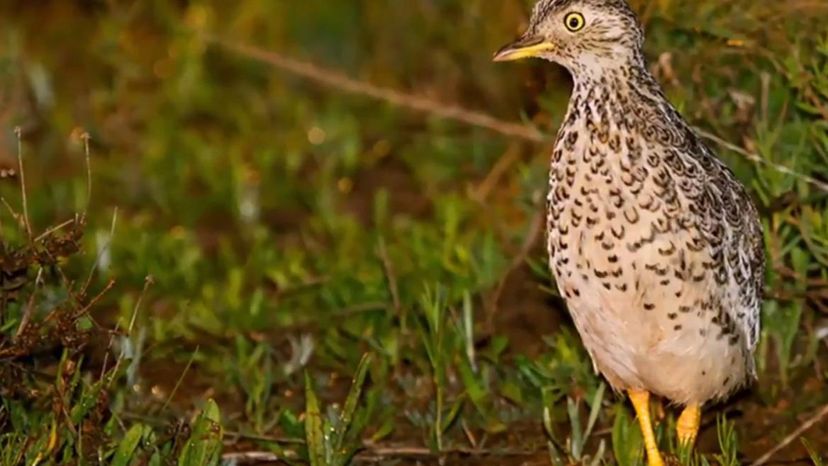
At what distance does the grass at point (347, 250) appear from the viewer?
568 cm

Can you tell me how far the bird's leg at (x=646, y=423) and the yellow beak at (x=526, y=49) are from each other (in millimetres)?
1009

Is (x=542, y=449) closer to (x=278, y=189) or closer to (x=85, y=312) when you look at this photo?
(x=85, y=312)

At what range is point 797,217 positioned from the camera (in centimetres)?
616

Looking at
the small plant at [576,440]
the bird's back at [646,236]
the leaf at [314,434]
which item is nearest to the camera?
the bird's back at [646,236]

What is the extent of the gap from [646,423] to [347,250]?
7.69ft

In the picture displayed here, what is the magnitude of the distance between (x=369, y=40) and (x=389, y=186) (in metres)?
1.53

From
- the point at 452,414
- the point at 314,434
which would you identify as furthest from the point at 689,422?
the point at 314,434

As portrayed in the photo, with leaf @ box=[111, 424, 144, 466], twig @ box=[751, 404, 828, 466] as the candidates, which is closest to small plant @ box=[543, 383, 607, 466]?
twig @ box=[751, 404, 828, 466]

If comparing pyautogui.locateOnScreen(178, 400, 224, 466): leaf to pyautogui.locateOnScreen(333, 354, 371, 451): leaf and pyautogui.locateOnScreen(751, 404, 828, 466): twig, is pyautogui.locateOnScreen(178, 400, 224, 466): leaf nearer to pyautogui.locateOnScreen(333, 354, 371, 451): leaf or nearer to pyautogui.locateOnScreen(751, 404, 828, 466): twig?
pyautogui.locateOnScreen(333, 354, 371, 451): leaf

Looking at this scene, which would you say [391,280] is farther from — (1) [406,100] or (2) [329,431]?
(2) [329,431]

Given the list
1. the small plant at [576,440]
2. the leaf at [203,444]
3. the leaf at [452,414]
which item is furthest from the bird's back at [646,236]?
the leaf at [203,444]

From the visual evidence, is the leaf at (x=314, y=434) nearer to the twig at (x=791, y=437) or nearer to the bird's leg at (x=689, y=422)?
the bird's leg at (x=689, y=422)

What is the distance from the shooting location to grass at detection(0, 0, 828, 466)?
18.6ft

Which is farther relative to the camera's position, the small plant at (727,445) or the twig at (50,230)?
the small plant at (727,445)
